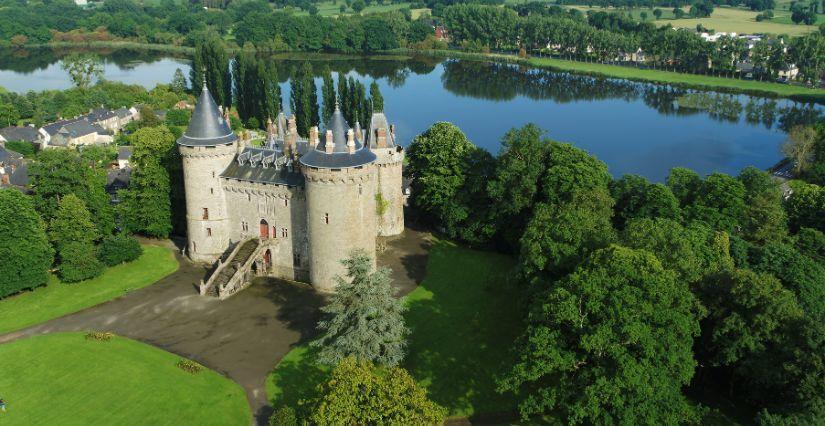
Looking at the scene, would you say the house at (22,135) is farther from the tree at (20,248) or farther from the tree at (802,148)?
the tree at (802,148)

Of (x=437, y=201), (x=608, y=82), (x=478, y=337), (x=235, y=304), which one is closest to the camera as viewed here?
(x=478, y=337)

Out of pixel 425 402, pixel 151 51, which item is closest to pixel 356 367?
pixel 425 402

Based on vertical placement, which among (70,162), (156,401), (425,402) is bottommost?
(156,401)

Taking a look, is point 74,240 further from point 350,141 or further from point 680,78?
point 680,78

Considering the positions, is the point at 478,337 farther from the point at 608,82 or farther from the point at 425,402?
the point at 608,82

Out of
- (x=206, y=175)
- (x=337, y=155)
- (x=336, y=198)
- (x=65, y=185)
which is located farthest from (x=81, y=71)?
(x=336, y=198)

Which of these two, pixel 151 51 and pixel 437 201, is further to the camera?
pixel 151 51

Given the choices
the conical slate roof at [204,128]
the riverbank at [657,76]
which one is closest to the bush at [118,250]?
the conical slate roof at [204,128]

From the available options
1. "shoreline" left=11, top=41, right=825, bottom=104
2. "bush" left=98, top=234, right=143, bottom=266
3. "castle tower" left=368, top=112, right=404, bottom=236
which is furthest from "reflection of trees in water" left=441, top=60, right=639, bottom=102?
"bush" left=98, top=234, right=143, bottom=266
